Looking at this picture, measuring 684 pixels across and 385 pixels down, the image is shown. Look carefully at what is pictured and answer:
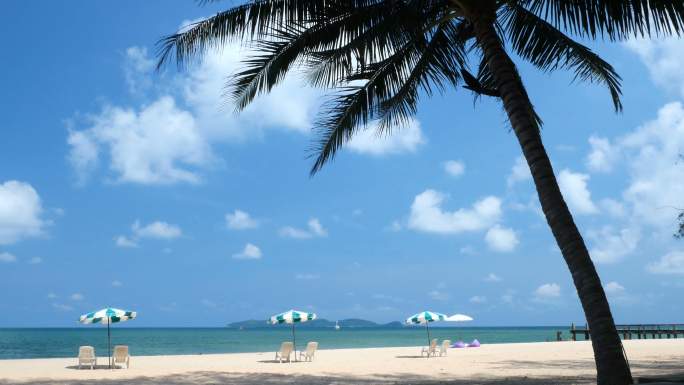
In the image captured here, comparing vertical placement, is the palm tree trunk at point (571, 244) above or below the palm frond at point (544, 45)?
below

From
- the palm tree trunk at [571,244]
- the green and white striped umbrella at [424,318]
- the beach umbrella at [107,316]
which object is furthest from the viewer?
the green and white striped umbrella at [424,318]

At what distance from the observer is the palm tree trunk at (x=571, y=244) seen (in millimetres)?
7020

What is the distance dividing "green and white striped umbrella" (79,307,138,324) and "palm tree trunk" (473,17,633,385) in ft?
49.6

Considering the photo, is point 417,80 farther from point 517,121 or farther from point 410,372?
point 410,372

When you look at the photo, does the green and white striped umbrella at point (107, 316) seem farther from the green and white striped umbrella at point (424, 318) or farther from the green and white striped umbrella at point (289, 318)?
the green and white striped umbrella at point (424, 318)

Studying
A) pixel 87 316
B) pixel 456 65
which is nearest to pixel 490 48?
pixel 456 65

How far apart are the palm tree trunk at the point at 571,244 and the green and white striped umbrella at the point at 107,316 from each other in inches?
595

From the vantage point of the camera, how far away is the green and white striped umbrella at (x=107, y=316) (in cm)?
1956

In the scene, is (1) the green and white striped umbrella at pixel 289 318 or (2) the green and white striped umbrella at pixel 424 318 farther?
(2) the green and white striped umbrella at pixel 424 318

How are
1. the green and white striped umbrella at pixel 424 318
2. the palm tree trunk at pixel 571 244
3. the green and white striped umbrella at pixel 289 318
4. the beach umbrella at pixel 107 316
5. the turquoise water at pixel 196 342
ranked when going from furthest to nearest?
the turquoise water at pixel 196 342, the green and white striped umbrella at pixel 424 318, the green and white striped umbrella at pixel 289 318, the beach umbrella at pixel 107 316, the palm tree trunk at pixel 571 244

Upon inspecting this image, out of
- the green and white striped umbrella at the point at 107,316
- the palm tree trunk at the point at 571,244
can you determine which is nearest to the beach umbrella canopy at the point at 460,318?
the green and white striped umbrella at the point at 107,316

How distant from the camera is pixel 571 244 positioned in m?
7.23

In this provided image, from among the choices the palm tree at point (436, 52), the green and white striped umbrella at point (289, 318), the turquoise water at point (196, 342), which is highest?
the palm tree at point (436, 52)

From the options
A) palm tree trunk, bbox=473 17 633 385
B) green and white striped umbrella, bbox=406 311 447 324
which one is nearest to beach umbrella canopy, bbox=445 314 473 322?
green and white striped umbrella, bbox=406 311 447 324
